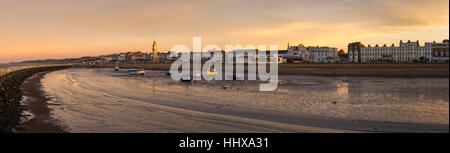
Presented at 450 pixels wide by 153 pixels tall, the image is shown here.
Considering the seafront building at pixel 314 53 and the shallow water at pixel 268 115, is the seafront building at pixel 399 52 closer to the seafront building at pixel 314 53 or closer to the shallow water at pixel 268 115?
the seafront building at pixel 314 53

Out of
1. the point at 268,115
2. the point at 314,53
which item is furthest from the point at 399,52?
the point at 268,115

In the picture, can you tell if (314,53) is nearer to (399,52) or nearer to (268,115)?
(399,52)

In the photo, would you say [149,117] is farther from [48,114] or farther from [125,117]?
[48,114]

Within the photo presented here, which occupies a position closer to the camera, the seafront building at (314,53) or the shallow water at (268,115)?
the shallow water at (268,115)

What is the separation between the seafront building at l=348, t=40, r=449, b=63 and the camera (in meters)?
131

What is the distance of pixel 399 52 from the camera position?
137750mm

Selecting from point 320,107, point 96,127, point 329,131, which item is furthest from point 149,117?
point 320,107

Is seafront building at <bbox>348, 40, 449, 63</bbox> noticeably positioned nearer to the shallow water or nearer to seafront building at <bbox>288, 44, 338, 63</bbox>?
seafront building at <bbox>288, 44, 338, 63</bbox>

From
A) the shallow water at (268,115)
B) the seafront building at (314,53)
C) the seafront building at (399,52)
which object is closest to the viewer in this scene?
the shallow water at (268,115)

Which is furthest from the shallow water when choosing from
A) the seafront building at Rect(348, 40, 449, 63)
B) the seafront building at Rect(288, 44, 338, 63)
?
the seafront building at Rect(288, 44, 338, 63)

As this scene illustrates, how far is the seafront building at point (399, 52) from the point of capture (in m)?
131

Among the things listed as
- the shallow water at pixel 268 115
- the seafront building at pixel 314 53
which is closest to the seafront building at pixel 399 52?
the seafront building at pixel 314 53

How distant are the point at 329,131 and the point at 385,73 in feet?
140

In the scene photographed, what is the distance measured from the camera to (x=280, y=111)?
1902 cm
